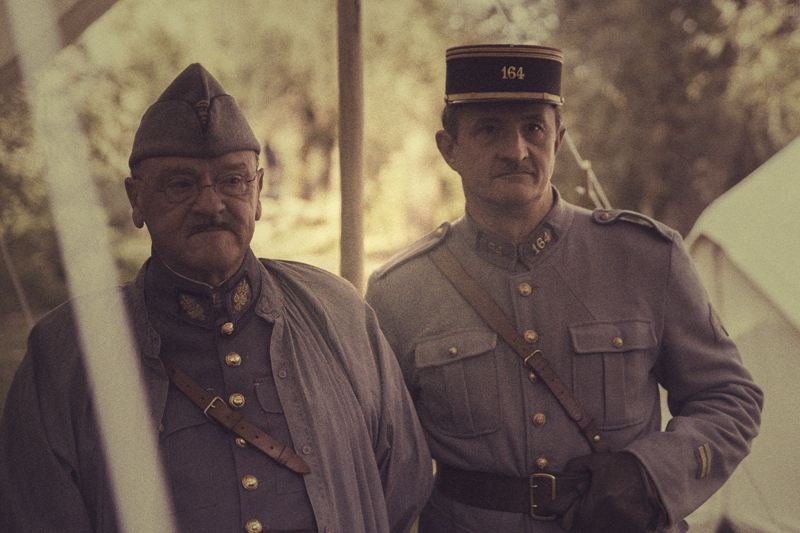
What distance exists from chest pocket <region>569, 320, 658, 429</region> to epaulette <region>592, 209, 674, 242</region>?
9.5 inches

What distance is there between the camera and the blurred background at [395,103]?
3393mm

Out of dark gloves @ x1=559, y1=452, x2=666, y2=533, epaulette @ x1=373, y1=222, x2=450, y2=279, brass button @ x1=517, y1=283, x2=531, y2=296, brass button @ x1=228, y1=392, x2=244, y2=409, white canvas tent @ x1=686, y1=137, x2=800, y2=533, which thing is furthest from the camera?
white canvas tent @ x1=686, y1=137, x2=800, y2=533

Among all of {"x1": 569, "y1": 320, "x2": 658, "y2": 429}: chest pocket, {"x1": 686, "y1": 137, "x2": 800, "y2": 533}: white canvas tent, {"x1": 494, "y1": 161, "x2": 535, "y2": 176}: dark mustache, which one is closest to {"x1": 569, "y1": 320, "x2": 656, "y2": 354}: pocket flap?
{"x1": 569, "y1": 320, "x2": 658, "y2": 429}: chest pocket

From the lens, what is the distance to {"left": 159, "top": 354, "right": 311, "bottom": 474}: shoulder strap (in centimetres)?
148

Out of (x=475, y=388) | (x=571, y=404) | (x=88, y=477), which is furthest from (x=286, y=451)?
(x=571, y=404)

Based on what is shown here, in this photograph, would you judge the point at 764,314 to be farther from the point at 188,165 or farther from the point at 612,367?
the point at 188,165

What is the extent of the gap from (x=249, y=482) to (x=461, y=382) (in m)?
0.64

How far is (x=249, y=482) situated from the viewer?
1.46m

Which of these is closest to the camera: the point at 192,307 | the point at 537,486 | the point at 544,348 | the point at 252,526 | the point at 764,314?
the point at 252,526

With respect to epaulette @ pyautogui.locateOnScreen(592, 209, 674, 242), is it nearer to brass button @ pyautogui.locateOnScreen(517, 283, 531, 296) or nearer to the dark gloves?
brass button @ pyautogui.locateOnScreen(517, 283, 531, 296)

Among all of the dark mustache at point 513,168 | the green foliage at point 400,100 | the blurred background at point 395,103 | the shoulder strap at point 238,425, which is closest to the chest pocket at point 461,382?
the dark mustache at point 513,168

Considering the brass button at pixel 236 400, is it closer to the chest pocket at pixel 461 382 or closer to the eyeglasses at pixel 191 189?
the eyeglasses at pixel 191 189

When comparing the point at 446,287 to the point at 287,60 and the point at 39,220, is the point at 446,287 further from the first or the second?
the point at 287,60

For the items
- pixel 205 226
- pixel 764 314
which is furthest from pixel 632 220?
pixel 764 314
